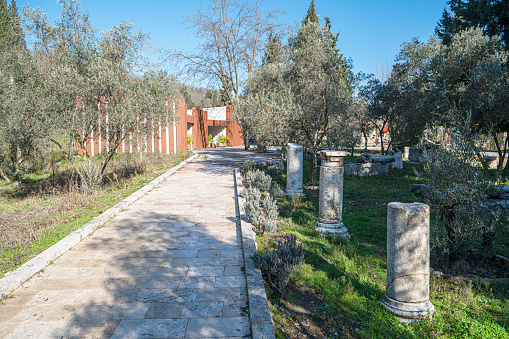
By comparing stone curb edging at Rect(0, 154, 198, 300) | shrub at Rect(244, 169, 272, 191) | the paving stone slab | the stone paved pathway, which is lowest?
the paving stone slab

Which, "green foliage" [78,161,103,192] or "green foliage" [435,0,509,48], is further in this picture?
"green foliage" [435,0,509,48]

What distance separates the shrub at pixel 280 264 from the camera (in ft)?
12.1

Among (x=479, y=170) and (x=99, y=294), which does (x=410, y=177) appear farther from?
(x=99, y=294)

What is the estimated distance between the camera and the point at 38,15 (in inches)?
384

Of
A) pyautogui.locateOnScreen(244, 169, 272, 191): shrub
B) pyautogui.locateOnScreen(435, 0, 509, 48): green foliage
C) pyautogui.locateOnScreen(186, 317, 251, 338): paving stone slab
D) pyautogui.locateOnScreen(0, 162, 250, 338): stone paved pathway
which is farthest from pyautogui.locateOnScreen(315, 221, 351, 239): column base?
pyautogui.locateOnScreen(435, 0, 509, 48): green foliage

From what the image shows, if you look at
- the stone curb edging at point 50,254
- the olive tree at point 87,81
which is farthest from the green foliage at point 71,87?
the stone curb edging at point 50,254

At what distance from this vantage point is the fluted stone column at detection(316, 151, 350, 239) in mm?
6234

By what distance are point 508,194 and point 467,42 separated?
25.8 ft

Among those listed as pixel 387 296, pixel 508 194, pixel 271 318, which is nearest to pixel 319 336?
pixel 271 318

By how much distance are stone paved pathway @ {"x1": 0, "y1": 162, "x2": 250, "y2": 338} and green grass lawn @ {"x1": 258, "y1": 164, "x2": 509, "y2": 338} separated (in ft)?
2.15

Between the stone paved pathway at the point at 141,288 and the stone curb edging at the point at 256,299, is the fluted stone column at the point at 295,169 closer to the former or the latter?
the stone paved pathway at the point at 141,288

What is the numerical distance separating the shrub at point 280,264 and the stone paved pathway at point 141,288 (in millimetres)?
337

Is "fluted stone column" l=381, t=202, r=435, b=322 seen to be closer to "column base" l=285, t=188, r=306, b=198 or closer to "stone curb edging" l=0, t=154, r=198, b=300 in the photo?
"stone curb edging" l=0, t=154, r=198, b=300

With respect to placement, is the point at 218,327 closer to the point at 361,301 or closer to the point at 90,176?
the point at 361,301
